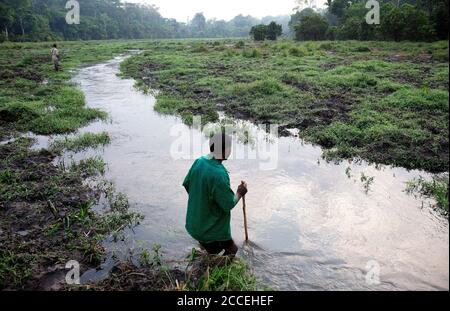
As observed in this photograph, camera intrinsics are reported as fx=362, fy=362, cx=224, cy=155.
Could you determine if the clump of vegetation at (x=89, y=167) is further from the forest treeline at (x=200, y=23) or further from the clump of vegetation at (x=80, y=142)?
the forest treeline at (x=200, y=23)

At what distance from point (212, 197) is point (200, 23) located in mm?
126184

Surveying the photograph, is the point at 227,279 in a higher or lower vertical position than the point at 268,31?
lower

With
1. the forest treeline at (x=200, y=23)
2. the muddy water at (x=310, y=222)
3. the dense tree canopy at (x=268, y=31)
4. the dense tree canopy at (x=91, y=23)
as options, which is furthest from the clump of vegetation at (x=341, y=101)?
the dense tree canopy at (x=91, y=23)

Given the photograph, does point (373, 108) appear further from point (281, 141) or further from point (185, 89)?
point (185, 89)

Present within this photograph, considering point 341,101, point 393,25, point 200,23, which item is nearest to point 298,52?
point 393,25

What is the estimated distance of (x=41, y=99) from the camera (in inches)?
535

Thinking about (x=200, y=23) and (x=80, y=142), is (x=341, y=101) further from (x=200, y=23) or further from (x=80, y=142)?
(x=200, y=23)

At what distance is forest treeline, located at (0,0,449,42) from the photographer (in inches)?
1080

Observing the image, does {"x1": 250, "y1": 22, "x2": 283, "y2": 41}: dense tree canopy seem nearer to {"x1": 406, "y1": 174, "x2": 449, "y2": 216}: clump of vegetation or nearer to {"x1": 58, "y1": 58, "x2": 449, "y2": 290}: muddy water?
{"x1": 58, "y1": 58, "x2": 449, "y2": 290}: muddy water

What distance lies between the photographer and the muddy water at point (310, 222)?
4.46 metres

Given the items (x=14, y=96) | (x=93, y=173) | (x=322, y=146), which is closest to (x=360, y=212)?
(x=322, y=146)

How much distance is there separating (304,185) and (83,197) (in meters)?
3.98

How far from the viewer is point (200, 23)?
398 ft

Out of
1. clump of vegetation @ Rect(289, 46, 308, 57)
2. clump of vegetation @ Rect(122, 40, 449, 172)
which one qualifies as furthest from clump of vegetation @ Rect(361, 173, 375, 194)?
clump of vegetation @ Rect(289, 46, 308, 57)
